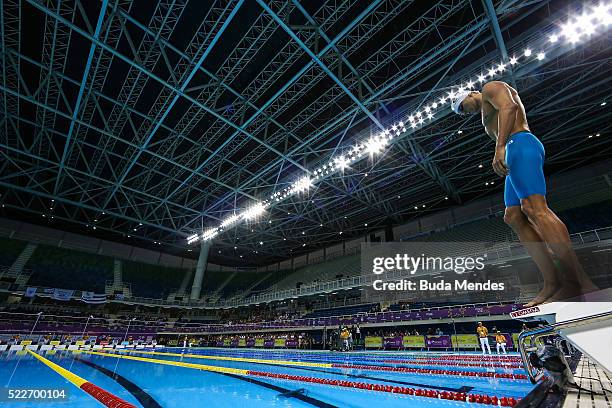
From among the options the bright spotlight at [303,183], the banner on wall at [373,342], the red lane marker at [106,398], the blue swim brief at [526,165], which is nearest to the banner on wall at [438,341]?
the banner on wall at [373,342]

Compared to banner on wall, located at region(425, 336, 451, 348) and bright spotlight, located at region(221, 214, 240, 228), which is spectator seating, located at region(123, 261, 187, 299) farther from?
banner on wall, located at region(425, 336, 451, 348)

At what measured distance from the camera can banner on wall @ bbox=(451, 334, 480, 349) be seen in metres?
14.1

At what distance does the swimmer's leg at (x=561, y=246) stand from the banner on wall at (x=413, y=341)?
16.7m

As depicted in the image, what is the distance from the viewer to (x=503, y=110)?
2072 mm

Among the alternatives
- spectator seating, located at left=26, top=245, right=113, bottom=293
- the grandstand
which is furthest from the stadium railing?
spectator seating, located at left=26, top=245, right=113, bottom=293

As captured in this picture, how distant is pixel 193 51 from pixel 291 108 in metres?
5.44

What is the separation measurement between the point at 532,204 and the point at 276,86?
1441 centimetres

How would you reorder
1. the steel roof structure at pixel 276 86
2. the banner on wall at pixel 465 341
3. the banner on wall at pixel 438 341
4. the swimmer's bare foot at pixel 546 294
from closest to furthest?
the swimmer's bare foot at pixel 546 294, the steel roof structure at pixel 276 86, the banner on wall at pixel 465 341, the banner on wall at pixel 438 341

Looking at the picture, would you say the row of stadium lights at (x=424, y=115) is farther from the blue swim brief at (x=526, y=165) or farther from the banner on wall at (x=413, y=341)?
the banner on wall at (x=413, y=341)

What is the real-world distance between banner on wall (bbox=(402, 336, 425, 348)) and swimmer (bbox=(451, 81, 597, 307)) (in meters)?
16.3

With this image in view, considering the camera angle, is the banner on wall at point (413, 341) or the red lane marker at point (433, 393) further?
the banner on wall at point (413, 341)

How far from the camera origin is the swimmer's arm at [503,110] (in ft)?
6.61

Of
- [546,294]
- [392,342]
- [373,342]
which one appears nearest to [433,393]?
[546,294]

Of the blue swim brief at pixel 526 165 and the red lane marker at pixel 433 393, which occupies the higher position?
the blue swim brief at pixel 526 165
